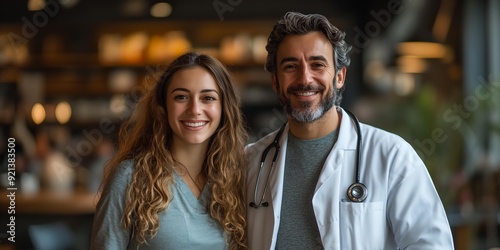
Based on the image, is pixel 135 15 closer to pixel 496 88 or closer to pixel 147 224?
pixel 496 88

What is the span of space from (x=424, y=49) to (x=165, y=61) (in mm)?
2430

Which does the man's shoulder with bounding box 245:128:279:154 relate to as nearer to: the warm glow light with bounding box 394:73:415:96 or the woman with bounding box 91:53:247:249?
the woman with bounding box 91:53:247:249

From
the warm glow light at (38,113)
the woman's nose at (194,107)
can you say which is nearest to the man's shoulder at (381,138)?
the woman's nose at (194,107)

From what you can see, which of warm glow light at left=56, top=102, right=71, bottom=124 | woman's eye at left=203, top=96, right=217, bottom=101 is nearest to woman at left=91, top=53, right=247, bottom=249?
woman's eye at left=203, top=96, right=217, bottom=101

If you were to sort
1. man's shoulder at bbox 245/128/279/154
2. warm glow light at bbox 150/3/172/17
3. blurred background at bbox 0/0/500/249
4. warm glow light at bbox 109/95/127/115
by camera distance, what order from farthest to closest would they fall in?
warm glow light at bbox 109/95/127/115 → warm glow light at bbox 150/3/172/17 → blurred background at bbox 0/0/500/249 → man's shoulder at bbox 245/128/279/154

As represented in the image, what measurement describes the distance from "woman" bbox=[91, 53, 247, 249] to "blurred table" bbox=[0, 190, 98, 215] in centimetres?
334

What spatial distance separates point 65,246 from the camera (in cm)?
536

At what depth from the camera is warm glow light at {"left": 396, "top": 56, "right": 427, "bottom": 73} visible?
6.72 m

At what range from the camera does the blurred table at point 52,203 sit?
568cm

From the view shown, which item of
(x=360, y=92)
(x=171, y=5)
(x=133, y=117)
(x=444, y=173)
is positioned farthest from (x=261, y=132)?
(x=133, y=117)

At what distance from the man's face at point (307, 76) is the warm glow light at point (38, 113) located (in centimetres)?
516

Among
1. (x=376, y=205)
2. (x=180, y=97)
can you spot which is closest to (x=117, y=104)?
(x=180, y=97)

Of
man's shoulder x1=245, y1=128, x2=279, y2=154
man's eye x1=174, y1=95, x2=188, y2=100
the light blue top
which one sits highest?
man's eye x1=174, y1=95, x2=188, y2=100

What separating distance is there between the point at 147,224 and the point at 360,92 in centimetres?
487
